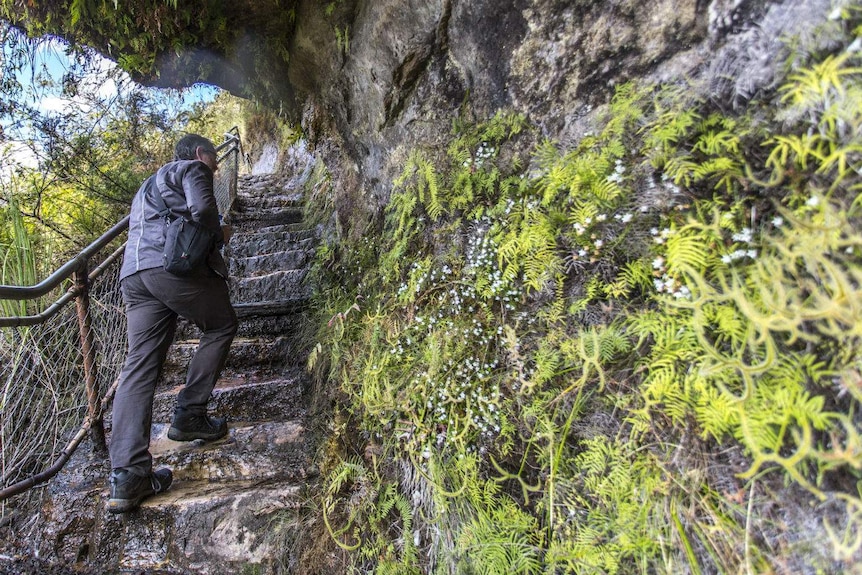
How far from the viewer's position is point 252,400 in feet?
11.3

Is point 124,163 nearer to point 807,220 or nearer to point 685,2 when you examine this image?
point 685,2

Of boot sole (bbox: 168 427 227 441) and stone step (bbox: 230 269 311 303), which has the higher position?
stone step (bbox: 230 269 311 303)

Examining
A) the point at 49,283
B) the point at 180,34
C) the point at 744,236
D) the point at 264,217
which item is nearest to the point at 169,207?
the point at 49,283

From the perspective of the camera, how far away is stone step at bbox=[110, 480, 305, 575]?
2.43 metres

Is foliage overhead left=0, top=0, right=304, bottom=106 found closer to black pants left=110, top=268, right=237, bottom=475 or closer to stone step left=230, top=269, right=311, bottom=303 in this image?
stone step left=230, top=269, right=311, bottom=303

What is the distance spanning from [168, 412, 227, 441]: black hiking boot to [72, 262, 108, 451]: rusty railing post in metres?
0.49

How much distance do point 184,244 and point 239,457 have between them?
1.41 m

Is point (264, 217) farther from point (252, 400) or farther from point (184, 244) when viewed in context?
point (184, 244)

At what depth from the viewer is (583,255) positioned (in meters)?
1.90

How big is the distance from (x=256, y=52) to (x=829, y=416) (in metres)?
5.37

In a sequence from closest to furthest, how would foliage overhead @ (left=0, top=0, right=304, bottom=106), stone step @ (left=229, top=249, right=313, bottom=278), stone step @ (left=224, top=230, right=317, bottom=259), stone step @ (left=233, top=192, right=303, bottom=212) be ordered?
1. foliage overhead @ (left=0, top=0, right=304, bottom=106)
2. stone step @ (left=229, top=249, right=313, bottom=278)
3. stone step @ (left=224, top=230, right=317, bottom=259)
4. stone step @ (left=233, top=192, right=303, bottom=212)

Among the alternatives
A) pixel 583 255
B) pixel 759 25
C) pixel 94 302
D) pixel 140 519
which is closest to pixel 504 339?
pixel 583 255

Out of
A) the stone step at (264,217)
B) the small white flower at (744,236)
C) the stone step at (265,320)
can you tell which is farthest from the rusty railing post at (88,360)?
the small white flower at (744,236)

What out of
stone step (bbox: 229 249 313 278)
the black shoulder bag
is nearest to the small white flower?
the black shoulder bag
